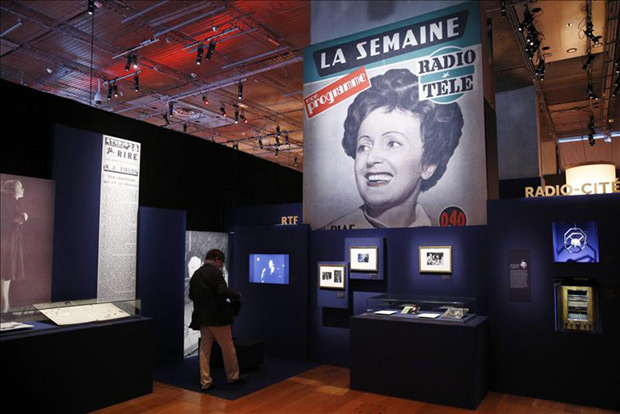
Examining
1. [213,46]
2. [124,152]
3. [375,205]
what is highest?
[213,46]

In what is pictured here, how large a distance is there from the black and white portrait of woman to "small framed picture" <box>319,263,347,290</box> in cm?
80

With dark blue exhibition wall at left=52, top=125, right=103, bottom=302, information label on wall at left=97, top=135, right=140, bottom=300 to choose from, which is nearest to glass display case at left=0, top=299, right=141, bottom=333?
dark blue exhibition wall at left=52, top=125, right=103, bottom=302

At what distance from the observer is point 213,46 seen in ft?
30.1

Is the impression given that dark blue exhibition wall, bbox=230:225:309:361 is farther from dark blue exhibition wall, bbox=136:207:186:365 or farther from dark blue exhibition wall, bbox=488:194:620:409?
dark blue exhibition wall, bbox=488:194:620:409

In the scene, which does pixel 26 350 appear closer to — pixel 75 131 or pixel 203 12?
pixel 75 131

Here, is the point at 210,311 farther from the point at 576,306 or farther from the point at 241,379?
the point at 576,306

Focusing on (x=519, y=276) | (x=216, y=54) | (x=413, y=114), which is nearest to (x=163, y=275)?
(x=413, y=114)

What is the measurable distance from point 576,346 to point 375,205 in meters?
3.18

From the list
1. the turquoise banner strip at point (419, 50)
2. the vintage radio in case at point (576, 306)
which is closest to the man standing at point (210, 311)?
the vintage radio in case at point (576, 306)

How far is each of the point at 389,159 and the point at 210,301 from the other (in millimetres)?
3338

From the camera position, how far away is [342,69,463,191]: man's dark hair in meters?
6.58

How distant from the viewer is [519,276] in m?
5.52

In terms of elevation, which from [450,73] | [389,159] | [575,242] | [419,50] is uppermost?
[419,50]

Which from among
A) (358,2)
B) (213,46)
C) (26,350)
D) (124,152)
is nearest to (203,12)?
(213,46)
